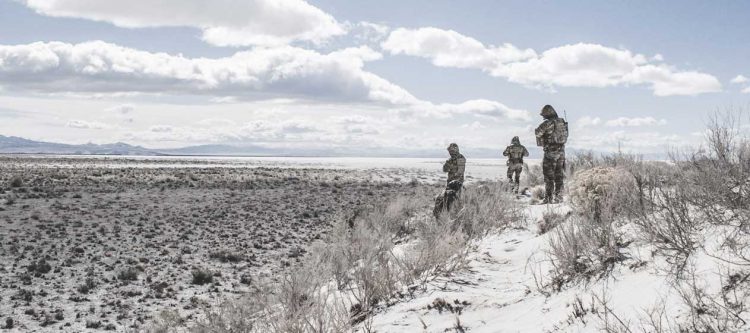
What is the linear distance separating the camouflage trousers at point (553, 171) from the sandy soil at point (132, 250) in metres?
6.53

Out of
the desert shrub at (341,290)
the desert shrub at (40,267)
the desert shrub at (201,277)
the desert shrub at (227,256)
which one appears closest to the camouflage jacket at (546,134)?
the desert shrub at (341,290)

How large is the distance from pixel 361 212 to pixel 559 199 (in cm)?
683

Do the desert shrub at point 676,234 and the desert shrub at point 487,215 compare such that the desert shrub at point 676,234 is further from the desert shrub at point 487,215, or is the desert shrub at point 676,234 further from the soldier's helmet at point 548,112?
the soldier's helmet at point 548,112

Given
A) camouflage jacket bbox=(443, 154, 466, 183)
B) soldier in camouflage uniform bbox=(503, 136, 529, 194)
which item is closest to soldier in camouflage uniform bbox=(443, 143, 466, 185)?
camouflage jacket bbox=(443, 154, 466, 183)

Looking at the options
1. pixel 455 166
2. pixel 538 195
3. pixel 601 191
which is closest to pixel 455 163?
pixel 455 166

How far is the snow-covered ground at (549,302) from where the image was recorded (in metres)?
3.62

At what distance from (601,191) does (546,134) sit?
412cm

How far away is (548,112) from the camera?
10.9m

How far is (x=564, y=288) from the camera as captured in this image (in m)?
4.67

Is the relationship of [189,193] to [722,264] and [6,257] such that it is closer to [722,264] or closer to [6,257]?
[6,257]

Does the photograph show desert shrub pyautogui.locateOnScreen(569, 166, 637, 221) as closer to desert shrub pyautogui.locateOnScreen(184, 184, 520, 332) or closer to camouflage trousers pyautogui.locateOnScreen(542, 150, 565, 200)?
desert shrub pyautogui.locateOnScreen(184, 184, 520, 332)

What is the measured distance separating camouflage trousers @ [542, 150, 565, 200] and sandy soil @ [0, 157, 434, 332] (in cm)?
653

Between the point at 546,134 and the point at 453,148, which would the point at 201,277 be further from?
the point at 546,134

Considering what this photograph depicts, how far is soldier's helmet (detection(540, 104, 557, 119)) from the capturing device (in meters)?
10.8
